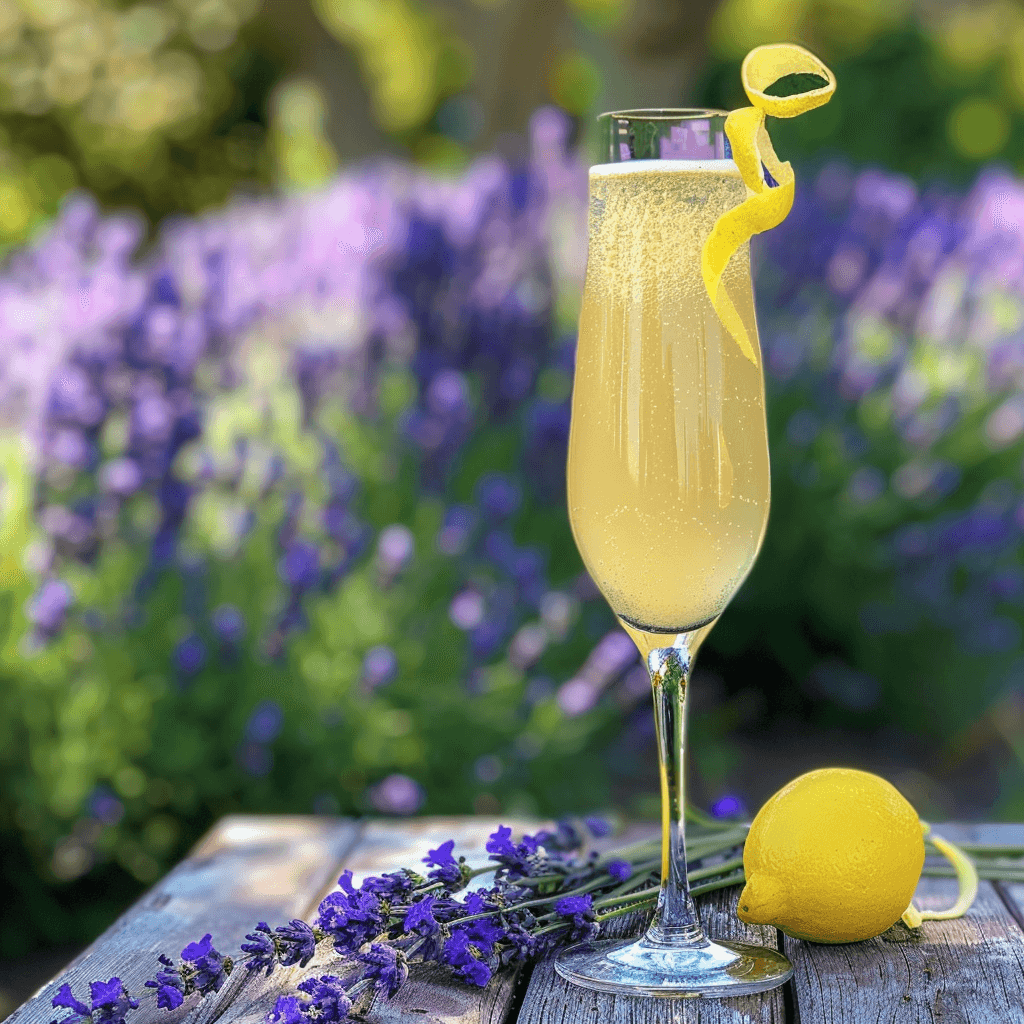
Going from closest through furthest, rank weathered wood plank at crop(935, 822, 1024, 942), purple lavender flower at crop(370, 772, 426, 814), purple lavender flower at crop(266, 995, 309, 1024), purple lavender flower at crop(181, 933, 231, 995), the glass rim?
purple lavender flower at crop(266, 995, 309, 1024)
purple lavender flower at crop(181, 933, 231, 995)
the glass rim
weathered wood plank at crop(935, 822, 1024, 942)
purple lavender flower at crop(370, 772, 426, 814)

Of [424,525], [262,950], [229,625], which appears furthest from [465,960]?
[424,525]

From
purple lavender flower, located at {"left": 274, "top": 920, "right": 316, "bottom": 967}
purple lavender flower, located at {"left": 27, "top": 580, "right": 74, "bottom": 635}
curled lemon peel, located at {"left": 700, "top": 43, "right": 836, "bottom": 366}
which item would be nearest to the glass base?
purple lavender flower, located at {"left": 274, "top": 920, "right": 316, "bottom": 967}

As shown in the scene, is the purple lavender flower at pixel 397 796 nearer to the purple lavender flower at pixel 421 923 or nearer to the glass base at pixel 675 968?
the glass base at pixel 675 968

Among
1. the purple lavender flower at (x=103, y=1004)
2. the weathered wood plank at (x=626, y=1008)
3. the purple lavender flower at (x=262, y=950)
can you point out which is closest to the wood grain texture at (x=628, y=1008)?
the weathered wood plank at (x=626, y=1008)

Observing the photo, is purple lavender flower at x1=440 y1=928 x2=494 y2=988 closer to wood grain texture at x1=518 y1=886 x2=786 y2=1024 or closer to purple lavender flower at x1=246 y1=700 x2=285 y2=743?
wood grain texture at x1=518 y1=886 x2=786 y2=1024

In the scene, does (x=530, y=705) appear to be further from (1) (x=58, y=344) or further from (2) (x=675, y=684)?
(2) (x=675, y=684)

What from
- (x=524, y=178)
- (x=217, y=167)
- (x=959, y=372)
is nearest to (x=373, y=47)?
(x=217, y=167)
